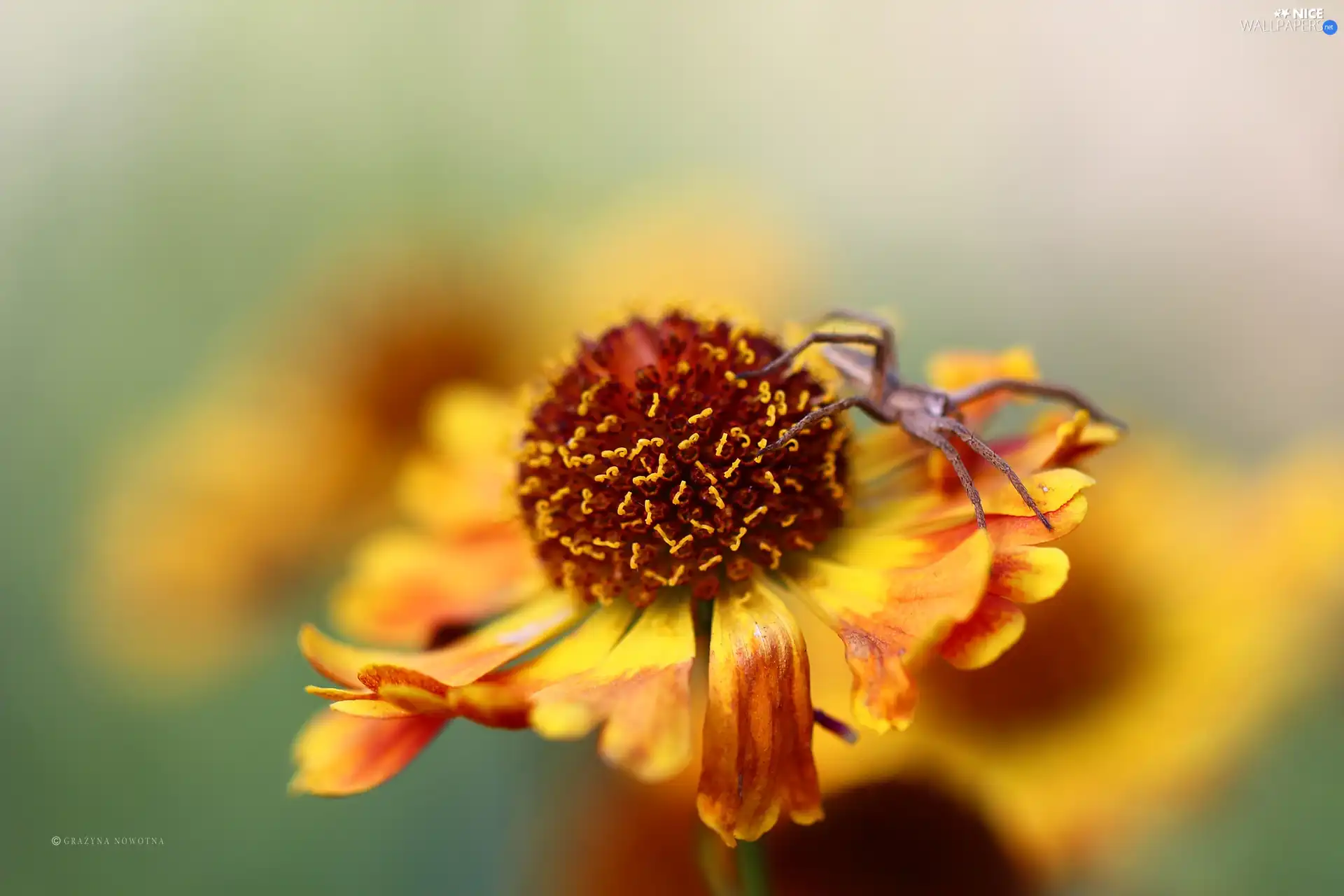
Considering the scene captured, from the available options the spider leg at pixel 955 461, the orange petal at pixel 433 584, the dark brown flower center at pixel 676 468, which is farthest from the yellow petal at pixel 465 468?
the spider leg at pixel 955 461

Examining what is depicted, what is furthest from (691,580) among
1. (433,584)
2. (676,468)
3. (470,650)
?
(433,584)

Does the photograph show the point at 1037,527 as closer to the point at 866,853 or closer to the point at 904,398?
the point at 904,398

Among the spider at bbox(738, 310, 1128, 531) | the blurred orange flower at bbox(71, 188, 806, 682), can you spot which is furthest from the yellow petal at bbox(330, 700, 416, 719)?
the blurred orange flower at bbox(71, 188, 806, 682)

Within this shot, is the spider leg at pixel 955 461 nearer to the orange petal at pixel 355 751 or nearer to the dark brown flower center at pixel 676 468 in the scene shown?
the dark brown flower center at pixel 676 468

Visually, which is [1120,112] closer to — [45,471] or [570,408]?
[570,408]

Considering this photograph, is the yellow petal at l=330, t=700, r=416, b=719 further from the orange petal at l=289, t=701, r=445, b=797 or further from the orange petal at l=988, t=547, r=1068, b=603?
the orange petal at l=988, t=547, r=1068, b=603
